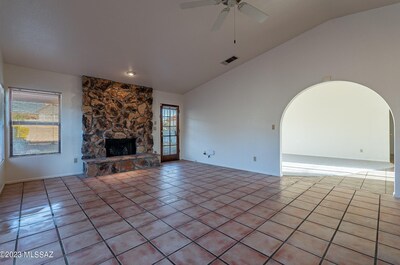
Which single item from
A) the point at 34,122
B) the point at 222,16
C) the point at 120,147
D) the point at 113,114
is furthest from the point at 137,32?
the point at 120,147

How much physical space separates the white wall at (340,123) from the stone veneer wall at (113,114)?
5106mm

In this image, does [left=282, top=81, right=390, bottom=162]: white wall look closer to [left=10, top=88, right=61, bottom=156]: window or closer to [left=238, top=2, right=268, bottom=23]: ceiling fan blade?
[left=238, top=2, right=268, bottom=23]: ceiling fan blade

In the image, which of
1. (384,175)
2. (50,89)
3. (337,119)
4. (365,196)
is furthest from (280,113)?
(50,89)

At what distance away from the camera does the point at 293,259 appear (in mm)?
1816

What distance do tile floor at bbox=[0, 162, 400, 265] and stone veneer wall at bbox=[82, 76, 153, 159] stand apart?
5.08 feet

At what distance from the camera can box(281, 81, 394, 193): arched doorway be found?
6.45 metres

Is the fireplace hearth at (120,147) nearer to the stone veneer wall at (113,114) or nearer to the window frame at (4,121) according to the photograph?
the stone veneer wall at (113,114)

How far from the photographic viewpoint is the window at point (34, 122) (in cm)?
439

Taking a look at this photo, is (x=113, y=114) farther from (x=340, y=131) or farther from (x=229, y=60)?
(x=340, y=131)

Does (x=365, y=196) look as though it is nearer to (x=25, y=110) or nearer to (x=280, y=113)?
(x=280, y=113)

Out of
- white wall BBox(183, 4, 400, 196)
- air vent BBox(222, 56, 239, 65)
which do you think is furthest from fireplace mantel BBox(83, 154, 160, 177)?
air vent BBox(222, 56, 239, 65)

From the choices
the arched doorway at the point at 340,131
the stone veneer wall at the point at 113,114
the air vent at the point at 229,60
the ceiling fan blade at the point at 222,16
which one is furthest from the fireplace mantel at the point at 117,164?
the ceiling fan blade at the point at 222,16

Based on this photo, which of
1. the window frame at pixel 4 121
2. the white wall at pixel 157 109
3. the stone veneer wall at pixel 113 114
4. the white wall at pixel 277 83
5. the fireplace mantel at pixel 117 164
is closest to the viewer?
the white wall at pixel 277 83

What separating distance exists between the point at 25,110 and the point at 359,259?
21.3 ft
